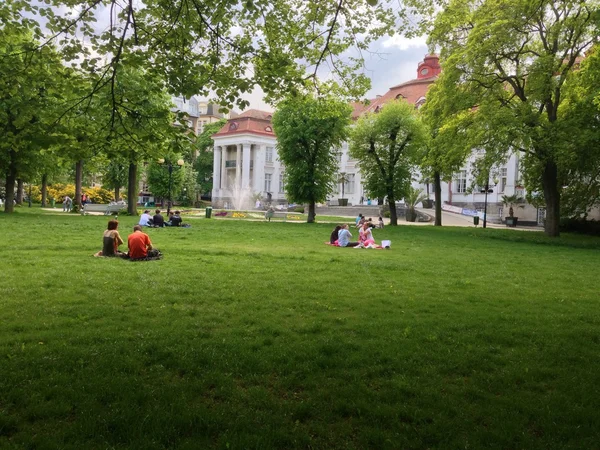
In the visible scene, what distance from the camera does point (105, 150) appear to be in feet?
25.9

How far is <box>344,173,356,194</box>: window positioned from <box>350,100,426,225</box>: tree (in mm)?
34286

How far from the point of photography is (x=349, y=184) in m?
70.9

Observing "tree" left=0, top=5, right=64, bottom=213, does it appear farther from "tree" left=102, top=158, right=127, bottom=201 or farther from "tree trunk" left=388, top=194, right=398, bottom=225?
"tree" left=102, top=158, right=127, bottom=201

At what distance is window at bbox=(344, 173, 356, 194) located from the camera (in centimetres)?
7056

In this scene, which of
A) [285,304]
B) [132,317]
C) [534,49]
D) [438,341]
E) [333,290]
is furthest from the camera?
[534,49]

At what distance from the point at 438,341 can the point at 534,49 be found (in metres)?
25.6

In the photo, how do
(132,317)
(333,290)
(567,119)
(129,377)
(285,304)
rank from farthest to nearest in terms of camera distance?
(567,119) < (333,290) < (285,304) < (132,317) < (129,377)

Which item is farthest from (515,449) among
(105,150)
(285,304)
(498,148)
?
(498,148)

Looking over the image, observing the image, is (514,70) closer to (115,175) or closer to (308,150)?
(308,150)

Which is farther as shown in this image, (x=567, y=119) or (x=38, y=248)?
(x=567, y=119)

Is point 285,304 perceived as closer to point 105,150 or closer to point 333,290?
point 333,290

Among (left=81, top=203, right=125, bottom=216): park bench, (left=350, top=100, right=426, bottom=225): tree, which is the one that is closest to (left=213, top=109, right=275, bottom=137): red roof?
(left=81, top=203, right=125, bottom=216): park bench

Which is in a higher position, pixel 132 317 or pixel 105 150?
pixel 105 150

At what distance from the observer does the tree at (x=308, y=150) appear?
34.8m
